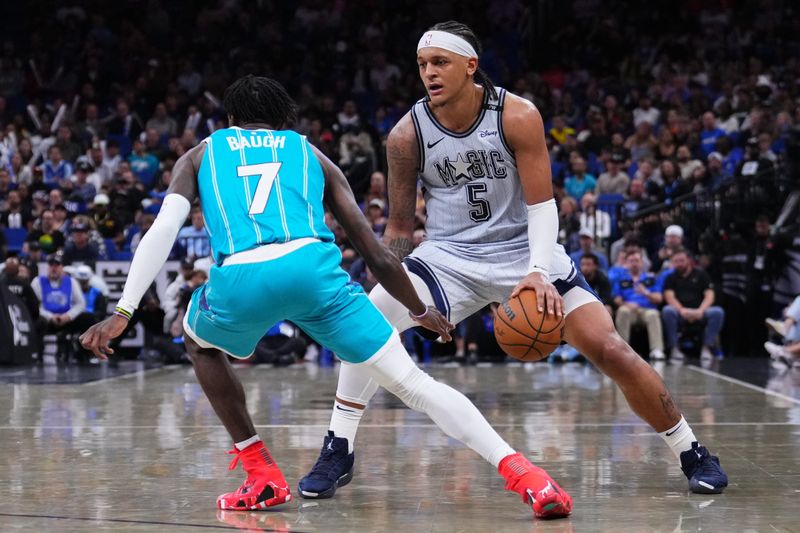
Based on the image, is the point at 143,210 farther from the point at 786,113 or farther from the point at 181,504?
the point at 181,504

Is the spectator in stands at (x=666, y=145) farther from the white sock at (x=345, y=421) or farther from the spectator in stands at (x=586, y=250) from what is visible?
the white sock at (x=345, y=421)

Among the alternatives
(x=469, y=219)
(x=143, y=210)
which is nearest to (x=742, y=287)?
(x=143, y=210)

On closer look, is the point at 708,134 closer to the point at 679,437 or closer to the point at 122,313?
the point at 679,437

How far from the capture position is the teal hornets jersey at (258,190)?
462 cm

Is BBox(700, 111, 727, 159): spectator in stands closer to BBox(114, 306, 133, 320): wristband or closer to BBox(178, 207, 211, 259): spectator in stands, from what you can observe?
BBox(178, 207, 211, 259): spectator in stands

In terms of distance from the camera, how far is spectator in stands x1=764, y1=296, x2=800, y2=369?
1300 centimetres

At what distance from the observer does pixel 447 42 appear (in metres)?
5.34

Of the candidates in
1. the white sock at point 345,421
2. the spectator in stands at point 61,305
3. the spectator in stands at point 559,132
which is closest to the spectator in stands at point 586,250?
the spectator in stands at point 559,132

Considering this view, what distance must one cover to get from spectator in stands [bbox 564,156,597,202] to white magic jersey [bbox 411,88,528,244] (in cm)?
1157

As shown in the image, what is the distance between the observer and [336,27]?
23047 mm

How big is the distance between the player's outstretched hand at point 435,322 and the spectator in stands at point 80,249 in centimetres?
1150

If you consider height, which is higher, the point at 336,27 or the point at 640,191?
the point at 336,27

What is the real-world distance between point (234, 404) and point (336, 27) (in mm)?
18842

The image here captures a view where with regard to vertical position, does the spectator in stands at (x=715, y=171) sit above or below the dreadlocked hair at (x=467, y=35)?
below
